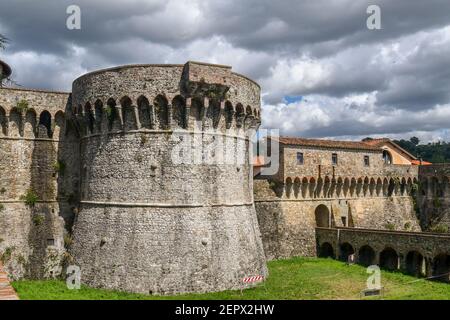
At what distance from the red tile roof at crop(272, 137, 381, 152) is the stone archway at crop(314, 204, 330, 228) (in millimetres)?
5293

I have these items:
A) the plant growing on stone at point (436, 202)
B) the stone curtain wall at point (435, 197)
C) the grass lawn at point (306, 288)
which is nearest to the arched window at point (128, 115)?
the grass lawn at point (306, 288)

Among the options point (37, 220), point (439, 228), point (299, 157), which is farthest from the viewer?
point (439, 228)

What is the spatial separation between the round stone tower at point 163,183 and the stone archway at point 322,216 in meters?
14.7

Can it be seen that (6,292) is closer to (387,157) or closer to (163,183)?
(163,183)

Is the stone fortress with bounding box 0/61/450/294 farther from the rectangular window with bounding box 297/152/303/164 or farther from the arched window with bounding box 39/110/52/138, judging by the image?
the rectangular window with bounding box 297/152/303/164

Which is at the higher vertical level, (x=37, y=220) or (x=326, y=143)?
(x=326, y=143)

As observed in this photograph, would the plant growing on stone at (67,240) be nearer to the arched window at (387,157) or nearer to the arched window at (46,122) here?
the arched window at (46,122)

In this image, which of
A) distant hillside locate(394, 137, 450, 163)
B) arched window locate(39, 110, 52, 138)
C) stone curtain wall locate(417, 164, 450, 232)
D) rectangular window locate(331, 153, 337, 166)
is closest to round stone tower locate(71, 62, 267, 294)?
arched window locate(39, 110, 52, 138)

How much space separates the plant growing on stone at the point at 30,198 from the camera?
23.7 meters

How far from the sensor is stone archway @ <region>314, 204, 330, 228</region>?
35469 mm

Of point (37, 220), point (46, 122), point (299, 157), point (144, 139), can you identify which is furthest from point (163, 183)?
point (299, 157)

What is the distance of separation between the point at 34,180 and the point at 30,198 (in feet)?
3.54

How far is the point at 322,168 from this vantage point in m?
34.9

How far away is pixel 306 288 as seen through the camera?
885 inches
